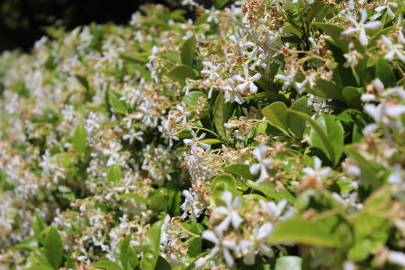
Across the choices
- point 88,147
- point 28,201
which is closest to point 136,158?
point 88,147

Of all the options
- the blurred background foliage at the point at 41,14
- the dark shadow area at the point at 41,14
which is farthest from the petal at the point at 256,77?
the dark shadow area at the point at 41,14

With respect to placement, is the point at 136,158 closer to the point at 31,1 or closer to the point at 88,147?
the point at 88,147

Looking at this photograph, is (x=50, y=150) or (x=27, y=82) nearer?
(x=50, y=150)

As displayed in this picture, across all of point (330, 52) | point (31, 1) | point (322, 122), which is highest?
point (330, 52)

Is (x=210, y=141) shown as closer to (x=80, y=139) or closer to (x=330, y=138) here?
(x=330, y=138)

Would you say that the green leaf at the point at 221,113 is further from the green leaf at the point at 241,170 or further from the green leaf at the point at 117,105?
the green leaf at the point at 117,105

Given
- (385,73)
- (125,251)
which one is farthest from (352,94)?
(125,251)

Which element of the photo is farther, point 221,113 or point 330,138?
point 221,113

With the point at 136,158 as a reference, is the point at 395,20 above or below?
above
